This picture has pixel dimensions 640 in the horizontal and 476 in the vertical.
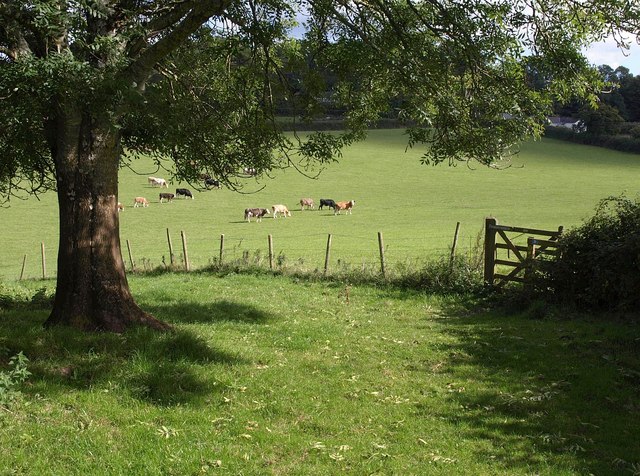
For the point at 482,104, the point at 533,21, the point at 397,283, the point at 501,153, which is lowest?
the point at 397,283

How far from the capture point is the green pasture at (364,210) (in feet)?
120

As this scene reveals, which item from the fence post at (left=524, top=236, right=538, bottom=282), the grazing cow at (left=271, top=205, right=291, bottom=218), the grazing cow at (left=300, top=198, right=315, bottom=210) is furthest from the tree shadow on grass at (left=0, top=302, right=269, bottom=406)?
the grazing cow at (left=300, top=198, right=315, bottom=210)

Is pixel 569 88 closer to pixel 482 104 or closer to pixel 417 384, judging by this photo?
pixel 482 104

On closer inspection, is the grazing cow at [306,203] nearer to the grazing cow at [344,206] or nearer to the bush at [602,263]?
the grazing cow at [344,206]

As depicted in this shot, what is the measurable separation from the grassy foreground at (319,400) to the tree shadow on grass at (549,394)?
30mm

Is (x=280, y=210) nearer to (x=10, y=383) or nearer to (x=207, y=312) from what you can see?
(x=207, y=312)

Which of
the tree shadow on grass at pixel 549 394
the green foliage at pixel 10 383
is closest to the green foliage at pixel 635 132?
the tree shadow on grass at pixel 549 394

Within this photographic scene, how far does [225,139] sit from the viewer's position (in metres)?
12.8

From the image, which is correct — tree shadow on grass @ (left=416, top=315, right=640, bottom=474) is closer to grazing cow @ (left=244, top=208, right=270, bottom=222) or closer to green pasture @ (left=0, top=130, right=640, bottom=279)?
green pasture @ (left=0, top=130, right=640, bottom=279)

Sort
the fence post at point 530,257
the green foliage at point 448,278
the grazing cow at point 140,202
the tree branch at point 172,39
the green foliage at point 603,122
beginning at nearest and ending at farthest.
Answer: the tree branch at point 172,39
the fence post at point 530,257
the green foliage at point 448,278
the grazing cow at point 140,202
the green foliage at point 603,122

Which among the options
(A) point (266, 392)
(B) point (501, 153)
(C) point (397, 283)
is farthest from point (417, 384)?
(C) point (397, 283)

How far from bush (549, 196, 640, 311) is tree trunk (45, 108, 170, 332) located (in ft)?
34.5

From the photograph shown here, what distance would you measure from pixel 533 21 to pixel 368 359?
6439 mm

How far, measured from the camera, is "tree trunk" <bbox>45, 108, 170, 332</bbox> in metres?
10.0
